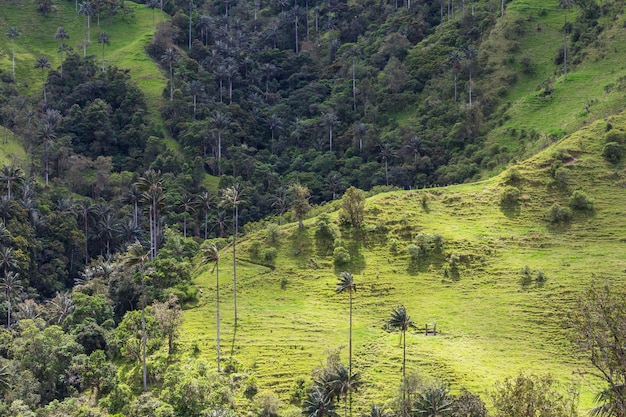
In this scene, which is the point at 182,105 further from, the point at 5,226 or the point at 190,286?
the point at 190,286

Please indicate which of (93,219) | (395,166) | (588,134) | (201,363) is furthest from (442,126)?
→ (201,363)

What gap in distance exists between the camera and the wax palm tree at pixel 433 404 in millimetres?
57219

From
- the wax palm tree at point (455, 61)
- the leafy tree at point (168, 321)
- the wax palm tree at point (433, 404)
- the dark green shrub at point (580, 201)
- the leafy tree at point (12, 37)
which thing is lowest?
the wax palm tree at point (433, 404)

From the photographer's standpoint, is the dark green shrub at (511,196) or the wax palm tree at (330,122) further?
the wax palm tree at (330,122)

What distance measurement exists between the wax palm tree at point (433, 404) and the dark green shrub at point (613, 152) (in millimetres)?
63282

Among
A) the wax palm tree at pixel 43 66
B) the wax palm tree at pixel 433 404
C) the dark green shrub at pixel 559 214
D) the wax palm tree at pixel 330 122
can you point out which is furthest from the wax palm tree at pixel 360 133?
the wax palm tree at pixel 433 404

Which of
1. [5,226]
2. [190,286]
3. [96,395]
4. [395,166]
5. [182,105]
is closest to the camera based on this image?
[96,395]

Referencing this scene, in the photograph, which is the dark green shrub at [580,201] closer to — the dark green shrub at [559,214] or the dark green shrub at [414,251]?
the dark green shrub at [559,214]

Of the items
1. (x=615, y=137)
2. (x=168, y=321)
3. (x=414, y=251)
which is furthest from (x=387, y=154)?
(x=168, y=321)

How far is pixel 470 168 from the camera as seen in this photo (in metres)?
137

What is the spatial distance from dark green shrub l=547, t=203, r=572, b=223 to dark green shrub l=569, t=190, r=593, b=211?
1666mm

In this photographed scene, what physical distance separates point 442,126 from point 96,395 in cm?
10225

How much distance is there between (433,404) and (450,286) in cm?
3399

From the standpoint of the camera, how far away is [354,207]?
101062 millimetres
